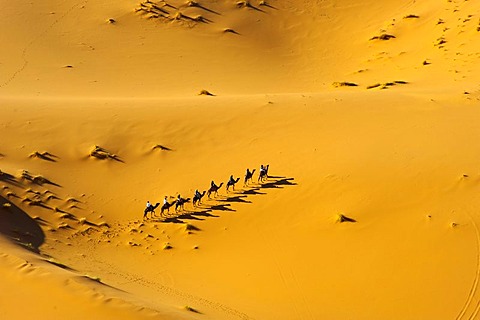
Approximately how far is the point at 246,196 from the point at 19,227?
568 cm

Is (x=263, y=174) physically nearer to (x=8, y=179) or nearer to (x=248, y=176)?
(x=248, y=176)

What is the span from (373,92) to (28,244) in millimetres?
12557

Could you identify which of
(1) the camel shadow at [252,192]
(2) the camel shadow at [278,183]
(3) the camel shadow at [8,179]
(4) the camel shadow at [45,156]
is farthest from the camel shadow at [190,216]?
(4) the camel shadow at [45,156]

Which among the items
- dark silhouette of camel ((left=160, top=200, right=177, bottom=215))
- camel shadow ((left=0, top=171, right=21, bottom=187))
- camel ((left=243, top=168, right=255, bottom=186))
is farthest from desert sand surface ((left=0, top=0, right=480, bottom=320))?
camel ((left=243, top=168, right=255, bottom=186))

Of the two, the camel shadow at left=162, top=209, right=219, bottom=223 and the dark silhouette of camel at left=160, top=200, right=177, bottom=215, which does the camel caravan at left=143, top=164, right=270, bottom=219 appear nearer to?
the dark silhouette of camel at left=160, top=200, right=177, bottom=215

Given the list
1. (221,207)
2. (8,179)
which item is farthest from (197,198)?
(8,179)

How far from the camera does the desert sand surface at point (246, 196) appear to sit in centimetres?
1138

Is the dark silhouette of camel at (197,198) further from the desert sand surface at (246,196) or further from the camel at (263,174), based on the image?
the camel at (263,174)

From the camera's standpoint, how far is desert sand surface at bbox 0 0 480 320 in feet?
37.3

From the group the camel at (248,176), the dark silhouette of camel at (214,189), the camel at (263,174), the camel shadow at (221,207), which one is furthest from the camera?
the camel at (263,174)

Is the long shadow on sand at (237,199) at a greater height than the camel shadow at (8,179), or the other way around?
the camel shadow at (8,179)

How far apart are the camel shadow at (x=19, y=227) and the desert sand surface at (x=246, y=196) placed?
52mm

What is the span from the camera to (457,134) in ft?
53.1

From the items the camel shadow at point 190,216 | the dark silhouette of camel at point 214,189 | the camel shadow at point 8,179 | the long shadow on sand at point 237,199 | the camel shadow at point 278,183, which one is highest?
the camel shadow at point 8,179
